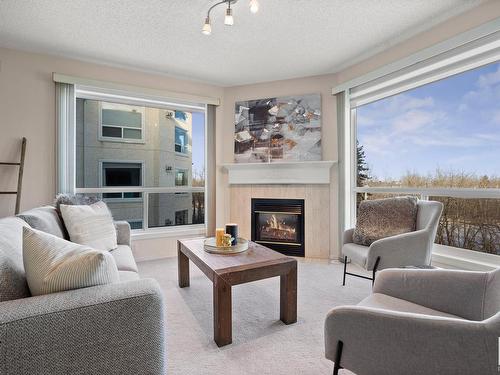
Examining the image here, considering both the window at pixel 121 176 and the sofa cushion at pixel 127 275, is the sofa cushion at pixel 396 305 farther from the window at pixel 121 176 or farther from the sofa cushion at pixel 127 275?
the window at pixel 121 176

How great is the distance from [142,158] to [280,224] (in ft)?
7.17

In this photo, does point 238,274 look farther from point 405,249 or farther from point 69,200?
point 69,200

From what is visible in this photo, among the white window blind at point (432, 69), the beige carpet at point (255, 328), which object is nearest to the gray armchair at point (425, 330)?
the beige carpet at point (255, 328)

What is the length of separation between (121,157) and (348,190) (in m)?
3.07

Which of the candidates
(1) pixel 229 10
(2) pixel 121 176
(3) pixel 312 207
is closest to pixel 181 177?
(2) pixel 121 176

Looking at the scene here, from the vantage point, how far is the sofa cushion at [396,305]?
4.05 feet

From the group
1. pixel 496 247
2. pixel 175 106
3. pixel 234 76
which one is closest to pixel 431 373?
pixel 496 247

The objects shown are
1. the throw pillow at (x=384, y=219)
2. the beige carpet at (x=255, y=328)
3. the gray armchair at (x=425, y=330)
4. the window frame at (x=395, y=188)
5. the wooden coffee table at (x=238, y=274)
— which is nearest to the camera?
the gray armchair at (x=425, y=330)

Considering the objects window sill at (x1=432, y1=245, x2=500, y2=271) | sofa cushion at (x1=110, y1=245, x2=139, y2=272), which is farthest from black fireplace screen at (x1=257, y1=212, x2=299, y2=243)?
sofa cushion at (x1=110, y1=245, x2=139, y2=272)

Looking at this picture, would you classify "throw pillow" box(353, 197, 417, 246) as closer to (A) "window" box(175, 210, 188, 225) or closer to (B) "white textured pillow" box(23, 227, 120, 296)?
(B) "white textured pillow" box(23, 227, 120, 296)

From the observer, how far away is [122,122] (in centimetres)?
357

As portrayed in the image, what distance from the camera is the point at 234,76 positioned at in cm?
359

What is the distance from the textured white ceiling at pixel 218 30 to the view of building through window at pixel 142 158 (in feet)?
2.33

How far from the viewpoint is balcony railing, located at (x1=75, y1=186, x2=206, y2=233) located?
3.54 meters
